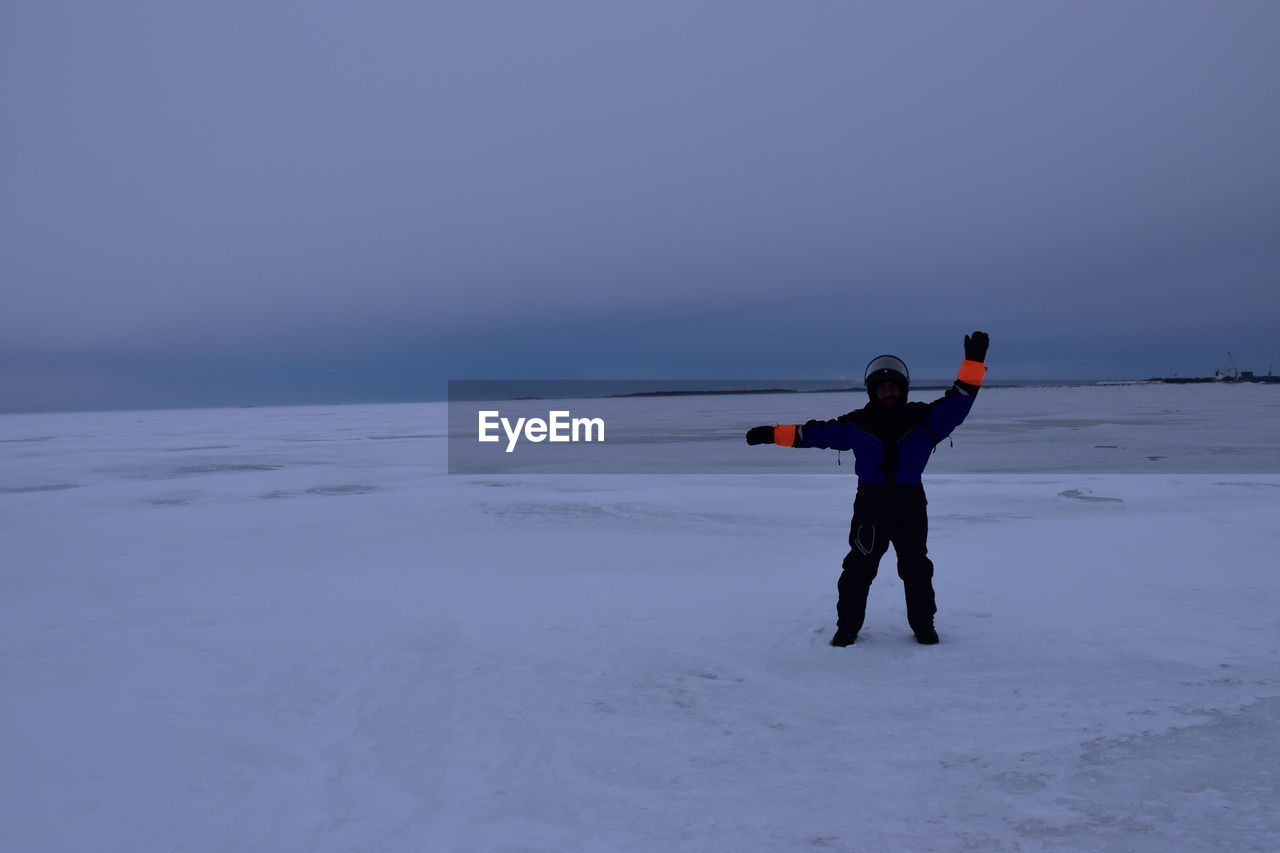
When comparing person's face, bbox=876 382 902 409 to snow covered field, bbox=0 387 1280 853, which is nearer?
snow covered field, bbox=0 387 1280 853

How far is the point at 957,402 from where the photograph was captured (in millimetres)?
3703

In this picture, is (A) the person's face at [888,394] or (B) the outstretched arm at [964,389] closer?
(B) the outstretched arm at [964,389]

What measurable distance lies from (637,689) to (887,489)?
1.60m

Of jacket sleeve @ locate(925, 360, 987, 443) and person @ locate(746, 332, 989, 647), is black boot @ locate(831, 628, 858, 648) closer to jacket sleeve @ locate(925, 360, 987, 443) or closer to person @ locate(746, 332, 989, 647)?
person @ locate(746, 332, 989, 647)

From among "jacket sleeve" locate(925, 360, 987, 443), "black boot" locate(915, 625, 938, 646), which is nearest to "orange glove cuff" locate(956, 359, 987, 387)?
"jacket sleeve" locate(925, 360, 987, 443)

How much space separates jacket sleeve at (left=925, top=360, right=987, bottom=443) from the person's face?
17 cm

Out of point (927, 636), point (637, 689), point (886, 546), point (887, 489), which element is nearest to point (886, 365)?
point (887, 489)

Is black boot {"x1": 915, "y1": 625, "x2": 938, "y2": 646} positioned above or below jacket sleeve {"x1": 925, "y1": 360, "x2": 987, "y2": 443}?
below

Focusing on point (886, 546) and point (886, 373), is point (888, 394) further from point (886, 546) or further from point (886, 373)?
point (886, 546)

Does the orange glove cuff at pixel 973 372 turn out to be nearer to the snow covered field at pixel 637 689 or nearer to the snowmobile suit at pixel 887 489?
the snowmobile suit at pixel 887 489

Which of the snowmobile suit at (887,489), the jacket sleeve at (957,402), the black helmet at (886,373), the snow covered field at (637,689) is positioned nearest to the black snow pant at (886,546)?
the snowmobile suit at (887,489)

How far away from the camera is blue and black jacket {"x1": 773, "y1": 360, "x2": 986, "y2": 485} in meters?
3.82

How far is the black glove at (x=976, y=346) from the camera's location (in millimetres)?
3607

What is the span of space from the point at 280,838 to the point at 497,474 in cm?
999
